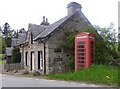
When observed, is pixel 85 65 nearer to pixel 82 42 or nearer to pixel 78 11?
pixel 82 42

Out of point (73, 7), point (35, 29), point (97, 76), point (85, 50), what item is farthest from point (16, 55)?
point (97, 76)

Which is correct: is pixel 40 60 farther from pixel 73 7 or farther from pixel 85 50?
pixel 85 50

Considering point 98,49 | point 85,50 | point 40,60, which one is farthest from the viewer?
point 40,60

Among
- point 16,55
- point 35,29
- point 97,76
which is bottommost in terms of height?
point 97,76

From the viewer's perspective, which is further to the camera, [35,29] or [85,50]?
[35,29]

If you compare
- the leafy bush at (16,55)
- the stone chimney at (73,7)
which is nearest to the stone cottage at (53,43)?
the stone chimney at (73,7)

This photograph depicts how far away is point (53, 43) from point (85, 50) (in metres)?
5.98

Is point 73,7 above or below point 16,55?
above

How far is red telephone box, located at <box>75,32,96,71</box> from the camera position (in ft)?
61.1

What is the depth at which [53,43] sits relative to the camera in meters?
24.2

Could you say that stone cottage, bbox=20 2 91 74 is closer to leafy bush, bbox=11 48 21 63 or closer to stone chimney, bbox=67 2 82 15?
stone chimney, bbox=67 2 82 15

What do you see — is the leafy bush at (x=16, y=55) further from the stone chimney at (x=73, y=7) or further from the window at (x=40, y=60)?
the stone chimney at (x=73, y=7)

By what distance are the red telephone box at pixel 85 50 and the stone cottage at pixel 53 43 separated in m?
4.76

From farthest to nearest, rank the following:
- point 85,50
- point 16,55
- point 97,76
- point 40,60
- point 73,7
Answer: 1. point 16,55
2. point 73,7
3. point 40,60
4. point 85,50
5. point 97,76
